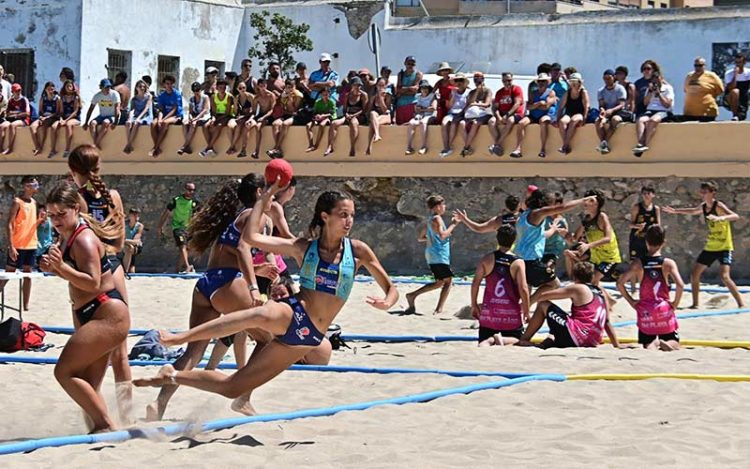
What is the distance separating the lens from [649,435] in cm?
694

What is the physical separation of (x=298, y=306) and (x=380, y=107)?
41.7ft

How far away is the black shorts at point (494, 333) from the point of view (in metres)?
11.3

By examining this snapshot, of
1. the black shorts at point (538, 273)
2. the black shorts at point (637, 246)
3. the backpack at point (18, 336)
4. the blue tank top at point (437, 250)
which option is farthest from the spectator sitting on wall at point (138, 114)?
the backpack at point (18, 336)

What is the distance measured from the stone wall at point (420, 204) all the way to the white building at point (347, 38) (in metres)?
4.38

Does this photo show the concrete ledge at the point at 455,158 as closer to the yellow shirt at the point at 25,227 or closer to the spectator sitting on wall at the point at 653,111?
the spectator sitting on wall at the point at 653,111

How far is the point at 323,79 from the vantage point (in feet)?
62.8

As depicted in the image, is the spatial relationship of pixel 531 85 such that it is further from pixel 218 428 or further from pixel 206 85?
pixel 218 428

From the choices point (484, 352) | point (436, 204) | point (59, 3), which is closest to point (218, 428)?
point (484, 352)

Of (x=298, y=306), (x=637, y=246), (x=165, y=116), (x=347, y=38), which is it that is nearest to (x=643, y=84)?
(x=637, y=246)

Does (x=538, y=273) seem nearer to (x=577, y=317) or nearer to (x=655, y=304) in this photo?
(x=577, y=317)

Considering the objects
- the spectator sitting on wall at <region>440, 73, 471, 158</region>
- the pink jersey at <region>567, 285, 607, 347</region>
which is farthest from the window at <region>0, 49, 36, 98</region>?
the pink jersey at <region>567, 285, 607, 347</region>

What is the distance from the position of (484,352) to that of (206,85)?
35.6ft

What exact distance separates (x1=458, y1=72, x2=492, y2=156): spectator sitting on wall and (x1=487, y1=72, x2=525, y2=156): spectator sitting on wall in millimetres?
106

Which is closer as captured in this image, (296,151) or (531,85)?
(531,85)
